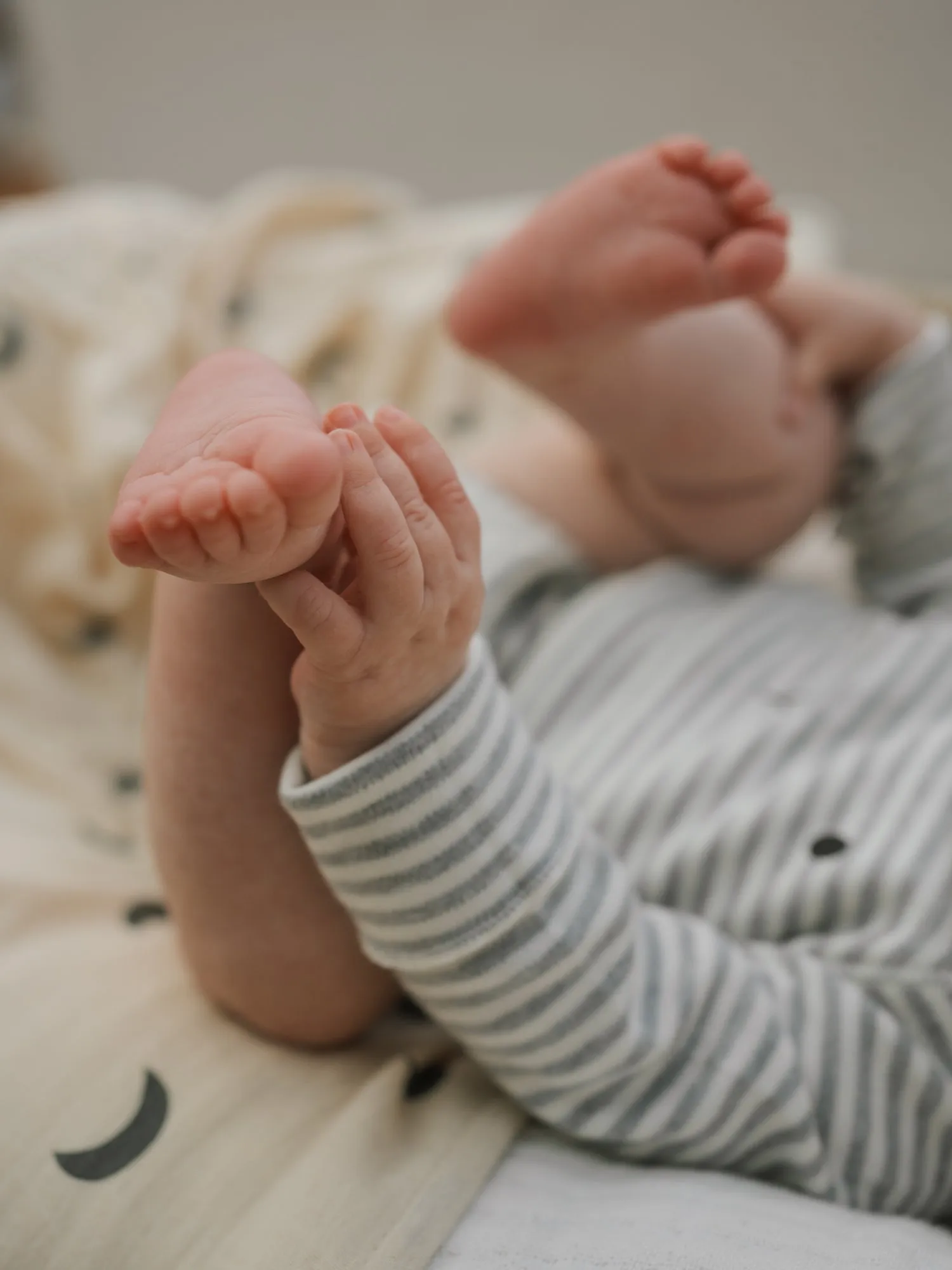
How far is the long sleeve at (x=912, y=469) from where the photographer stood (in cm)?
69

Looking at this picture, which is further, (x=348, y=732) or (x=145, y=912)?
(x=145, y=912)

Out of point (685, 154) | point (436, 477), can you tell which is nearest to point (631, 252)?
point (685, 154)

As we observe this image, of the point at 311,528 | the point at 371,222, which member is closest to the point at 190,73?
the point at 371,222

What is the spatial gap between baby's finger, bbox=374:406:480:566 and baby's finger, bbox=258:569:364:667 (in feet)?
0.16

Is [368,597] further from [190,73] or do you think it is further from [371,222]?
[190,73]

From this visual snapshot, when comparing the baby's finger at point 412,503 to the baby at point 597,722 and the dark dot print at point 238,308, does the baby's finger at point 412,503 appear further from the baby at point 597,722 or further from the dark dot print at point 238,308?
the dark dot print at point 238,308

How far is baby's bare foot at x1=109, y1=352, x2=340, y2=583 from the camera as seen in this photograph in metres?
0.27

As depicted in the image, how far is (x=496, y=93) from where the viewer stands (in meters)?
1.47

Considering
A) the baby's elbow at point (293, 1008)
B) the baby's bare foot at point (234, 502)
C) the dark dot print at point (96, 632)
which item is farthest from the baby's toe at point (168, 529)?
the dark dot print at point (96, 632)

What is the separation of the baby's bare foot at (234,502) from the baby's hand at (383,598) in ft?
0.06

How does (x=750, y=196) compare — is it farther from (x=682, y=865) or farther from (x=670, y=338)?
(x=682, y=865)

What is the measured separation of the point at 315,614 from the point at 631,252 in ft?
0.88

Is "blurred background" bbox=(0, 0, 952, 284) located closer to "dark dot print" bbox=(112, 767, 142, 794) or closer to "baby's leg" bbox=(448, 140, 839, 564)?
"baby's leg" bbox=(448, 140, 839, 564)

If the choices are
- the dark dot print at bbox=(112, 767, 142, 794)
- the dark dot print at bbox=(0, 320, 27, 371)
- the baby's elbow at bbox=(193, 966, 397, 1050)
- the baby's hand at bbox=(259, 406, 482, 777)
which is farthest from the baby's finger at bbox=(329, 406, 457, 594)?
the dark dot print at bbox=(0, 320, 27, 371)
